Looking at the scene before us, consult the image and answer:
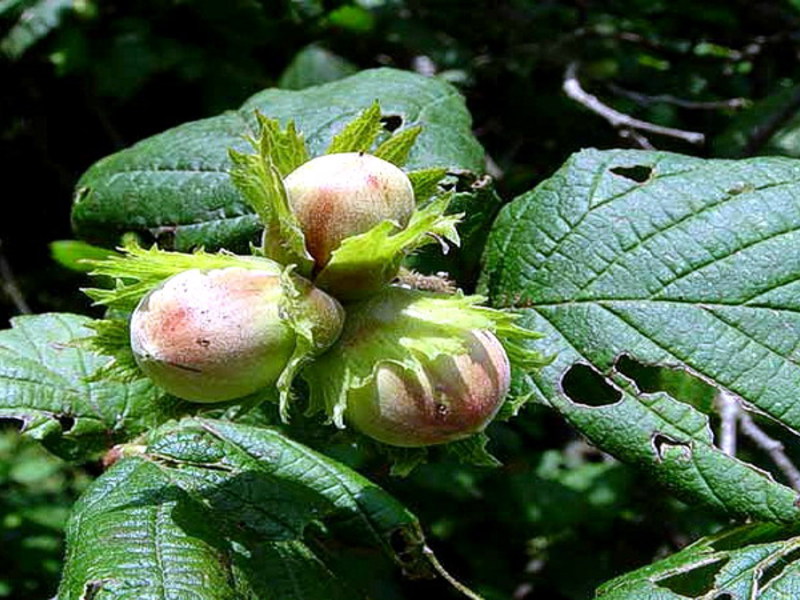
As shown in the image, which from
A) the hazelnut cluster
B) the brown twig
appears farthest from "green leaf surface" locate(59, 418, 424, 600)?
the brown twig

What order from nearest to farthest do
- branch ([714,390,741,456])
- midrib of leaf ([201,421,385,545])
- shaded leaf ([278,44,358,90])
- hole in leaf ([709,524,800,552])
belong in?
hole in leaf ([709,524,800,552]), midrib of leaf ([201,421,385,545]), branch ([714,390,741,456]), shaded leaf ([278,44,358,90])

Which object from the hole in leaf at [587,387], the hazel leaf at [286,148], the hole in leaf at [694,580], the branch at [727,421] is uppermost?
the hazel leaf at [286,148]

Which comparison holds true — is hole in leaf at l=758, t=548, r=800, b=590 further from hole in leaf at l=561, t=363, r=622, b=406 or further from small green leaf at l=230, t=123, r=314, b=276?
small green leaf at l=230, t=123, r=314, b=276

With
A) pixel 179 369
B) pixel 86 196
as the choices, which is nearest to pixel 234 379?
pixel 179 369

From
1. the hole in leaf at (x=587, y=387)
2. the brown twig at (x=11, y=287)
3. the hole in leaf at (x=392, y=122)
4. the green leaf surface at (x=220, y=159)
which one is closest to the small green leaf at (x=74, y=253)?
the green leaf surface at (x=220, y=159)

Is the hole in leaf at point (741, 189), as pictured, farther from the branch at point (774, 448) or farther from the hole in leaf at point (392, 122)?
the hole in leaf at point (392, 122)
